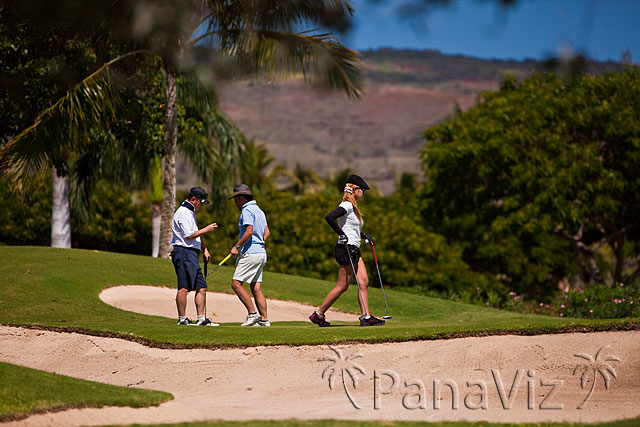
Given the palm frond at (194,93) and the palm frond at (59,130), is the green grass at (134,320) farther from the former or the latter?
the palm frond at (194,93)

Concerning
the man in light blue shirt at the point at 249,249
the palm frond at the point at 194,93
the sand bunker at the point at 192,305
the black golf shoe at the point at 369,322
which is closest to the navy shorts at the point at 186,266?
the man in light blue shirt at the point at 249,249

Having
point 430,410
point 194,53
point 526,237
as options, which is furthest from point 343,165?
point 430,410

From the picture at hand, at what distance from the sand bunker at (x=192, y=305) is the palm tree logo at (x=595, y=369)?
7.54 meters

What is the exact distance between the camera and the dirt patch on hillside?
22.1ft

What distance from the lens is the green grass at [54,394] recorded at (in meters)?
6.57

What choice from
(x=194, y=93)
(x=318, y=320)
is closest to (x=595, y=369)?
(x=318, y=320)

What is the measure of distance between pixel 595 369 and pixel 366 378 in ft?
8.40

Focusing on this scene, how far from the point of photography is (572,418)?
6551mm

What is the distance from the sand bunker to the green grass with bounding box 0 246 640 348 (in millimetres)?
310

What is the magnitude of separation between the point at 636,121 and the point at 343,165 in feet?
541

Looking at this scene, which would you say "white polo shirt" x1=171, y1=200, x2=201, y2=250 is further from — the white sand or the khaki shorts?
the white sand

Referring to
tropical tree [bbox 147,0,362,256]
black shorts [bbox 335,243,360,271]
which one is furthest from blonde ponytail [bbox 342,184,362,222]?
tropical tree [bbox 147,0,362,256]

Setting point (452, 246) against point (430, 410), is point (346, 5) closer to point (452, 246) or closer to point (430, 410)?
point (430, 410)

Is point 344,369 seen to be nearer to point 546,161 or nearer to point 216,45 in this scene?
point 216,45
